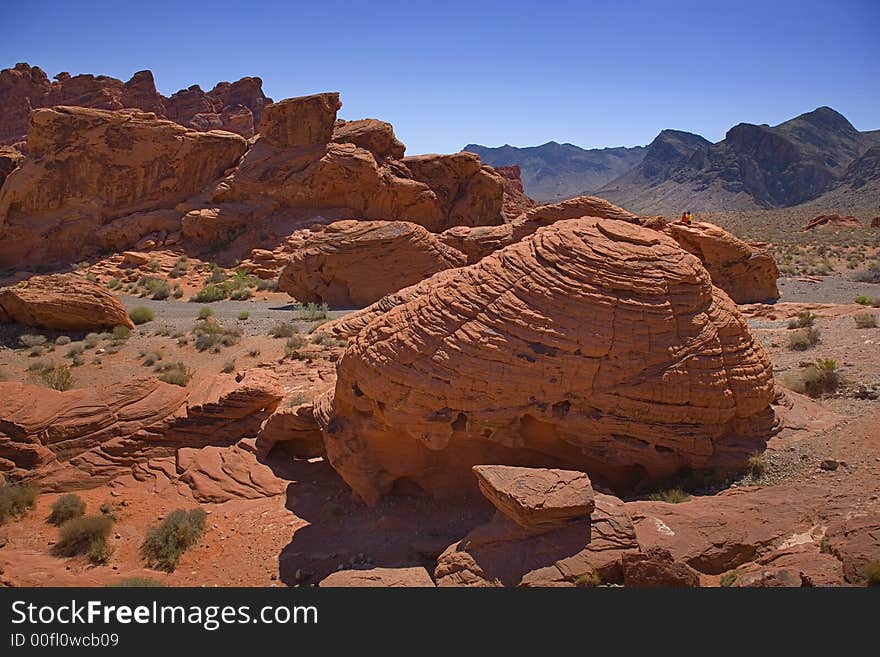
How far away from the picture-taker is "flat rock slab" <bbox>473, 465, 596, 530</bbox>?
19.7 ft

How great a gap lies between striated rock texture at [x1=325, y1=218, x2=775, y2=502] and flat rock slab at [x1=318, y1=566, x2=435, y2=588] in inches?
Answer: 71.8

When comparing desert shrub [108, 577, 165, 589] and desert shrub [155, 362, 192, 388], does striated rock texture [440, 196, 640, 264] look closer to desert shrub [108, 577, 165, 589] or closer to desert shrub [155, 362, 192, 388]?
desert shrub [155, 362, 192, 388]

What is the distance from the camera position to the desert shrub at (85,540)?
766 centimetres

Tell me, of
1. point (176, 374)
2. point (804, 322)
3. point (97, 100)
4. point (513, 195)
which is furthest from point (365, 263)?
point (97, 100)

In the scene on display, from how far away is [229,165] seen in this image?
30.2 m

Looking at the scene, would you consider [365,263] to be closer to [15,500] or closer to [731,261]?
[731,261]

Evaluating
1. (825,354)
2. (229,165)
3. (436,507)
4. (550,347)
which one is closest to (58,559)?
(436,507)

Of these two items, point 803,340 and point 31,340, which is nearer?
point 803,340

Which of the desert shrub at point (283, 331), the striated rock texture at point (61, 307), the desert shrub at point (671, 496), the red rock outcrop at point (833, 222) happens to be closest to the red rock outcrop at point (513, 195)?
the red rock outcrop at point (833, 222)

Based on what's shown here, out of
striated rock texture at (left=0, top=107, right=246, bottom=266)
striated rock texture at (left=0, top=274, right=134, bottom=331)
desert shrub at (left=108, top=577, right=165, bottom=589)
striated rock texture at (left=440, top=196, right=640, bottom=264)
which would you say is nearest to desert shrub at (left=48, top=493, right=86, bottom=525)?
desert shrub at (left=108, top=577, right=165, bottom=589)

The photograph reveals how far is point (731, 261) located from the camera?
19.0 meters

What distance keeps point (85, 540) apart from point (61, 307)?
9033mm

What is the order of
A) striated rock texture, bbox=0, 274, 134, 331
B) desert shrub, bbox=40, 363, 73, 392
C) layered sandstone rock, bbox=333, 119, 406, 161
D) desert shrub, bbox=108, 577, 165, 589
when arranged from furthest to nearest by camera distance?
layered sandstone rock, bbox=333, 119, 406, 161 < striated rock texture, bbox=0, 274, 134, 331 < desert shrub, bbox=40, 363, 73, 392 < desert shrub, bbox=108, 577, 165, 589

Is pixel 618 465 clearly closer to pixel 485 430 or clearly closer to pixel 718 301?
pixel 485 430
